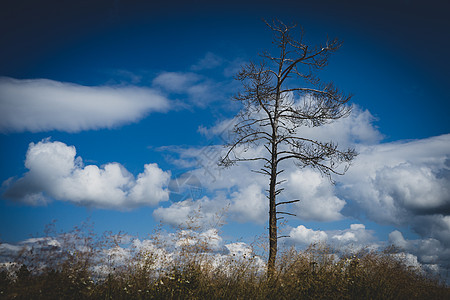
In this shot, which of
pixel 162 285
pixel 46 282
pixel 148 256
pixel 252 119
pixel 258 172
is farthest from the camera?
pixel 252 119

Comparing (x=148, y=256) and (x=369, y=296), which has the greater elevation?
(x=148, y=256)

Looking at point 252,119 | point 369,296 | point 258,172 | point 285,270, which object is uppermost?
point 252,119

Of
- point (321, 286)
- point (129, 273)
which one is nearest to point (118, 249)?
point (129, 273)

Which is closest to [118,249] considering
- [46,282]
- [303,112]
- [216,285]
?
[46,282]

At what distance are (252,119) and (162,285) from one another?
6609mm

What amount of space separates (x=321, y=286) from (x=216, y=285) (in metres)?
2.52

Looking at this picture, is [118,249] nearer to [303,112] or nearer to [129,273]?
[129,273]

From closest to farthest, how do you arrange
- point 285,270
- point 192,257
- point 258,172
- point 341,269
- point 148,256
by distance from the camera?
point 148,256 < point 192,257 < point 285,270 < point 341,269 < point 258,172

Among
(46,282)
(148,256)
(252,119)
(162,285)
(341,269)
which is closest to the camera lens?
(46,282)

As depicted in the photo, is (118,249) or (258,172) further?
(258,172)

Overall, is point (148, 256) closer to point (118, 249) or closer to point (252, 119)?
point (118, 249)

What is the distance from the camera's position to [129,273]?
5914 millimetres

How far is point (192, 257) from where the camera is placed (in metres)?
6.76

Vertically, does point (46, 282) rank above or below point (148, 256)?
below
